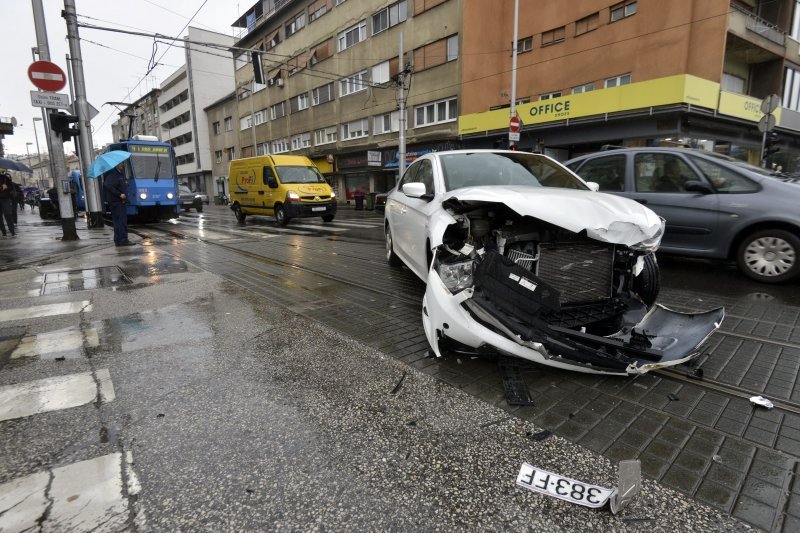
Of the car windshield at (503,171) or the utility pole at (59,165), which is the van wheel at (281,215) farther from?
the car windshield at (503,171)

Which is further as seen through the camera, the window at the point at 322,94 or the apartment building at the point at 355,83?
the window at the point at 322,94

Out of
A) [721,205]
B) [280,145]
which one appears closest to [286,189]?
[721,205]

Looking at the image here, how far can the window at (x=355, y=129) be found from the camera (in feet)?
104

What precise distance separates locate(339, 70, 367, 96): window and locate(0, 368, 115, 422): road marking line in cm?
2980

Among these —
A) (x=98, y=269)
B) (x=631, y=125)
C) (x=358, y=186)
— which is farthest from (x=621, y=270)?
(x=358, y=186)

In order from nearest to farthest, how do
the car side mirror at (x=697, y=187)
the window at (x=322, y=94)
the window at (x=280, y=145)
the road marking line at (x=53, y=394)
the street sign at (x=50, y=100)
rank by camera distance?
the road marking line at (x=53, y=394) < the car side mirror at (x=697, y=187) < the street sign at (x=50, y=100) < the window at (x=322, y=94) < the window at (x=280, y=145)

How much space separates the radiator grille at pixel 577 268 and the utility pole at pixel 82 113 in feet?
59.7

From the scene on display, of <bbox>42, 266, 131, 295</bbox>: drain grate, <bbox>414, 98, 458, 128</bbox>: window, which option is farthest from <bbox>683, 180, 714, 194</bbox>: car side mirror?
<bbox>414, 98, 458, 128</bbox>: window

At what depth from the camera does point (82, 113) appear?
50.8 feet

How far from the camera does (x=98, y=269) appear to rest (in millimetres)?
7844

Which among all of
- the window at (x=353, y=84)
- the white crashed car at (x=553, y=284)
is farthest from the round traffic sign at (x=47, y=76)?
the window at (x=353, y=84)

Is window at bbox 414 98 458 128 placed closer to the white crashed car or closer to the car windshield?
the car windshield

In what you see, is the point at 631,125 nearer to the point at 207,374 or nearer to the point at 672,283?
the point at 672,283

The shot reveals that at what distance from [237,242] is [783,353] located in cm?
1124
